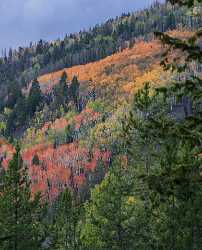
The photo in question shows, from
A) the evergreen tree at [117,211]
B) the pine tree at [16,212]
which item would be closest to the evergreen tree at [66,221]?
the evergreen tree at [117,211]

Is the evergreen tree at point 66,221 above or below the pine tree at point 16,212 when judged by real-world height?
below

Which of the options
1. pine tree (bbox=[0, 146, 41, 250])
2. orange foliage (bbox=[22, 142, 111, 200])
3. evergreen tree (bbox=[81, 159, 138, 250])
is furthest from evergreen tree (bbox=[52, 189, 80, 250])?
orange foliage (bbox=[22, 142, 111, 200])

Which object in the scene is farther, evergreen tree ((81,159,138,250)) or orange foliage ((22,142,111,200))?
orange foliage ((22,142,111,200))

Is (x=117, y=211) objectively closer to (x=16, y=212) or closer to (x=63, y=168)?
(x=16, y=212)

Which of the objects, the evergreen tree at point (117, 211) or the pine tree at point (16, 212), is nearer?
the pine tree at point (16, 212)

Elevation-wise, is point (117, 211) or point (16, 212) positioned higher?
point (16, 212)

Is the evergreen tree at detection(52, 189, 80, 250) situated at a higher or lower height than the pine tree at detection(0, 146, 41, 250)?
lower

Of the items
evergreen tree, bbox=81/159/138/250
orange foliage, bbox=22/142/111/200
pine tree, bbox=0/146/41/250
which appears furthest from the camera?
orange foliage, bbox=22/142/111/200

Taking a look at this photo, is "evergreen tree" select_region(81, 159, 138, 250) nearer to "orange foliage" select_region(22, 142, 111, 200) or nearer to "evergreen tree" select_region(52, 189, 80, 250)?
"evergreen tree" select_region(52, 189, 80, 250)

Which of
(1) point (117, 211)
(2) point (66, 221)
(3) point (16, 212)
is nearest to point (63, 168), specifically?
(2) point (66, 221)

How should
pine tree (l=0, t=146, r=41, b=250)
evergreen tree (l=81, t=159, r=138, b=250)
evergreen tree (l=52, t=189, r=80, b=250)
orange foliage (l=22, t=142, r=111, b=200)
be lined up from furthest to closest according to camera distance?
orange foliage (l=22, t=142, r=111, b=200) < evergreen tree (l=52, t=189, r=80, b=250) < evergreen tree (l=81, t=159, r=138, b=250) < pine tree (l=0, t=146, r=41, b=250)

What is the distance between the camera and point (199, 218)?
20.8 m

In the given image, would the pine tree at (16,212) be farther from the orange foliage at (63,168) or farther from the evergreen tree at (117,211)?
the orange foliage at (63,168)

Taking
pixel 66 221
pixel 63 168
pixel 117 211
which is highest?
pixel 117 211
